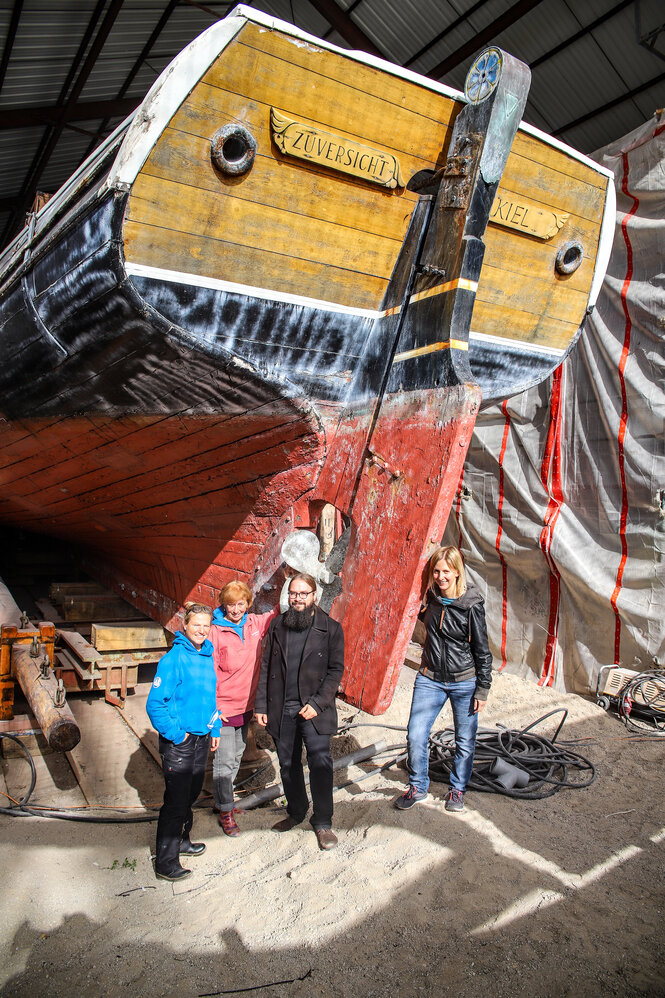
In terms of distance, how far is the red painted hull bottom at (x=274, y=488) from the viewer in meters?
2.52

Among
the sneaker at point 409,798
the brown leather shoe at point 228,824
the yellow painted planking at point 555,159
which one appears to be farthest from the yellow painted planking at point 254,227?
the sneaker at point 409,798

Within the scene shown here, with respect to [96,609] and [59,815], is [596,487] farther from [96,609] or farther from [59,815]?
[59,815]

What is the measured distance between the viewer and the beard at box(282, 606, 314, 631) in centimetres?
260

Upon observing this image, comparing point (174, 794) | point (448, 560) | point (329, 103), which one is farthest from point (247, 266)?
point (174, 794)

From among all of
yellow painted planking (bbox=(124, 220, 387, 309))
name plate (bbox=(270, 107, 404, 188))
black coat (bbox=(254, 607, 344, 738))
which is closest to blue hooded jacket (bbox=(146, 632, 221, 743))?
black coat (bbox=(254, 607, 344, 738))

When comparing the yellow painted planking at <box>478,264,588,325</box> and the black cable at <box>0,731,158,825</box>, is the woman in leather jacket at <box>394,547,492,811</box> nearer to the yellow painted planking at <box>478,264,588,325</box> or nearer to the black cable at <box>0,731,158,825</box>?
the black cable at <box>0,731,158,825</box>

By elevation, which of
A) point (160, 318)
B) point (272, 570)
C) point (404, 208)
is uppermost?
point (404, 208)

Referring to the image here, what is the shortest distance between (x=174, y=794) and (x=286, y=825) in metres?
0.65

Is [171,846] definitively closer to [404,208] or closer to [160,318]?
[160,318]

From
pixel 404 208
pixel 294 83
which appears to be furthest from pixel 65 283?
pixel 404 208

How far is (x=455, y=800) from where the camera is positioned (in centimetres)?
299

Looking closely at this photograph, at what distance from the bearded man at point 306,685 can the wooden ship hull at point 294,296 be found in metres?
0.12

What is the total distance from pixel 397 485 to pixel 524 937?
1.61m

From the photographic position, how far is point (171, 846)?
2434 mm
